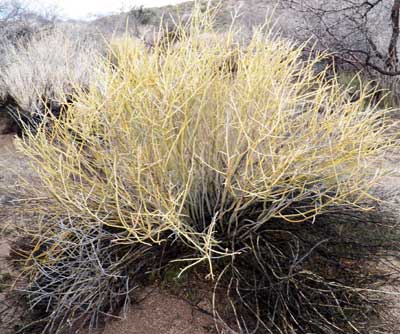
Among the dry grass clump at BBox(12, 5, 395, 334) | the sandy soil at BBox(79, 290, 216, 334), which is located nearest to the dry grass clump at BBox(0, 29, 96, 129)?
the dry grass clump at BBox(12, 5, 395, 334)

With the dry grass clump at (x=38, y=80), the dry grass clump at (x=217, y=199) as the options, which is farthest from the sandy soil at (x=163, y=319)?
the dry grass clump at (x=38, y=80)

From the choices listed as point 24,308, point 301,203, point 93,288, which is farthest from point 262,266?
point 24,308

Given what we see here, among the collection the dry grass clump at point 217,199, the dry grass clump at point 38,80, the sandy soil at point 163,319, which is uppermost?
the dry grass clump at point 217,199

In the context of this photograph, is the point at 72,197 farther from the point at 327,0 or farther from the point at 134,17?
the point at 134,17

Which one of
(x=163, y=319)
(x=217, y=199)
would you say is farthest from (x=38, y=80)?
(x=163, y=319)

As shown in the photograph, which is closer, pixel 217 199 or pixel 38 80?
pixel 217 199

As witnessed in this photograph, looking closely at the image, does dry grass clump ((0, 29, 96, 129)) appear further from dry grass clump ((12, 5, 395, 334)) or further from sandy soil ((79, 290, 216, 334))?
sandy soil ((79, 290, 216, 334))

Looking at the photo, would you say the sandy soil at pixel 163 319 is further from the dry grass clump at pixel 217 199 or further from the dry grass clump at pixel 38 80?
the dry grass clump at pixel 38 80

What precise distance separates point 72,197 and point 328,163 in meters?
1.49

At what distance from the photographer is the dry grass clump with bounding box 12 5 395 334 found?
2344 mm

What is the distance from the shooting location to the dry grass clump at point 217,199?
7.69ft

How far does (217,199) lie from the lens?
264 centimetres

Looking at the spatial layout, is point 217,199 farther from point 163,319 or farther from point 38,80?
point 38,80

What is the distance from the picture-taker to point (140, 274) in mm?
2611
